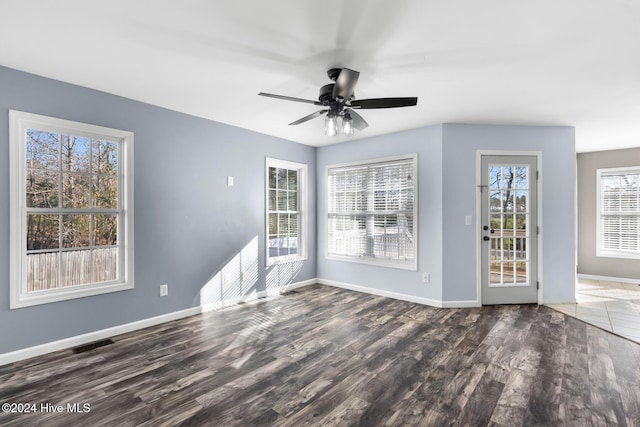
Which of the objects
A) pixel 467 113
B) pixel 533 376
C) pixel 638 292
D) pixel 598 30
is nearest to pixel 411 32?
pixel 598 30

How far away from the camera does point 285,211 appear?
5461mm

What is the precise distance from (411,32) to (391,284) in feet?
11.9

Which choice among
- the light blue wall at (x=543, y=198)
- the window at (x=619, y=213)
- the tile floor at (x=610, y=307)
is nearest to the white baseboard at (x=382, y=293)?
the light blue wall at (x=543, y=198)

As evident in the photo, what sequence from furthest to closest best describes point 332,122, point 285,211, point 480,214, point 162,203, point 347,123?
point 285,211, point 480,214, point 162,203, point 347,123, point 332,122

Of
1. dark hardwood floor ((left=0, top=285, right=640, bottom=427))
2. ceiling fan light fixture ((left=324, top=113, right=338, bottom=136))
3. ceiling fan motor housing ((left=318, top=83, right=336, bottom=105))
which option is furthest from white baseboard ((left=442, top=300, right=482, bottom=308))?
ceiling fan motor housing ((left=318, top=83, right=336, bottom=105))

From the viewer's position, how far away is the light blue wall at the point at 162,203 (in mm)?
2828

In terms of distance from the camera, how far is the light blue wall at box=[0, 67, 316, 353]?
2828 millimetres

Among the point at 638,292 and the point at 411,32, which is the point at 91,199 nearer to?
the point at 411,32

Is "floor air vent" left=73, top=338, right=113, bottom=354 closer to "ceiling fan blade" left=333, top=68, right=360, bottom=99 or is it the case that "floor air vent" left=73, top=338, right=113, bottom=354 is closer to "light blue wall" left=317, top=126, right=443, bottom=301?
"ceiling fan blade" left=333, top=68, right=360, bottom=99

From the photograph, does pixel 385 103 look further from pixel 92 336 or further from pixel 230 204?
pixel 92 336

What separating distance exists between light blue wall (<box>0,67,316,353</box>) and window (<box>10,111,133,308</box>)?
0.08 meters

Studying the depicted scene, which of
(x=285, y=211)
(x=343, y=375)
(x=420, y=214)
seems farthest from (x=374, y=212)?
(x=343, y=375)

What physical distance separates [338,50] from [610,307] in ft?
16.2

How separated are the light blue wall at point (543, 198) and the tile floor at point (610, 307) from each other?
0.31 meters
